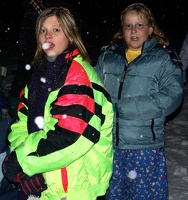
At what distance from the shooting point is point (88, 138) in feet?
6.55

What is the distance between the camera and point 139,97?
278cm

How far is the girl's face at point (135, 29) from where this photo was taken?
2.88m

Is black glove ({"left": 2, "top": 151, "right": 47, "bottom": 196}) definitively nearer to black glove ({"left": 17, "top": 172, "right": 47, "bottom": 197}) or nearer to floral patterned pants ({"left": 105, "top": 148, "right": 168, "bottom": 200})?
black glove ({"left": 17, "top": 172, "right": 47, "bottom": 197})

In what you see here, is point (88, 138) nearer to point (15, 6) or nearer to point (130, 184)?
point (130, 184)

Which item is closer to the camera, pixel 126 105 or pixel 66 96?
pixel 66 96

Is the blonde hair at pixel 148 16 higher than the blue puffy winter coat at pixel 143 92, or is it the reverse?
the blonde hair at pixel 148 16

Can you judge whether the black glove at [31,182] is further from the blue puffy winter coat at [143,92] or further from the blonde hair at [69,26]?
the blue puffy winter coat at [143,92]

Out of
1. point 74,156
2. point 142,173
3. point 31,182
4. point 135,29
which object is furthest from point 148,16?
point 31,182

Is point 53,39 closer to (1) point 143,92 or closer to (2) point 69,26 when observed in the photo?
(2) point 69,26

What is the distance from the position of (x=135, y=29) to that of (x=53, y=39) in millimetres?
923

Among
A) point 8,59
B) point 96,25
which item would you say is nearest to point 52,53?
point 8,59

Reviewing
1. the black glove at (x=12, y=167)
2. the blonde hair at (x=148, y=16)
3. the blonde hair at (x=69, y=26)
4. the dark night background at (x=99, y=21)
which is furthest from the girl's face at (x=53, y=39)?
the dark night background at (x=99, y=21)


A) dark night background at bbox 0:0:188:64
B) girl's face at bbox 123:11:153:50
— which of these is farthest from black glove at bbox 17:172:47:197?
dark night background at bbox 0:0:188:64

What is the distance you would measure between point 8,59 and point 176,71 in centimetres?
942
